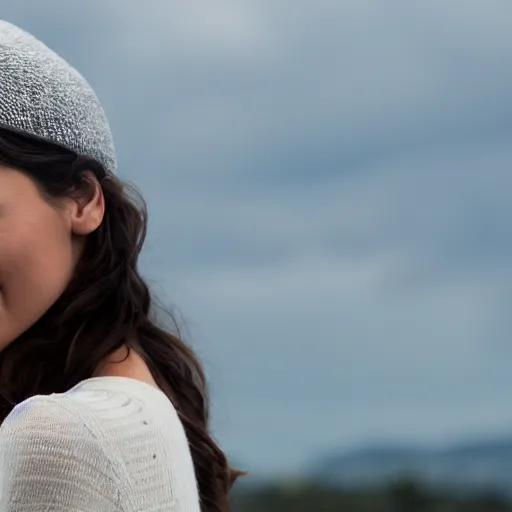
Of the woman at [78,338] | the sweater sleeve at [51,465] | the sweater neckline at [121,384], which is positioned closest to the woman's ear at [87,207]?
the woman at [78,338]

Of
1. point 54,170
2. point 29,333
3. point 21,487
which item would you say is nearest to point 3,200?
point 54,170

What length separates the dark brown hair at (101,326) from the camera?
2.18 m

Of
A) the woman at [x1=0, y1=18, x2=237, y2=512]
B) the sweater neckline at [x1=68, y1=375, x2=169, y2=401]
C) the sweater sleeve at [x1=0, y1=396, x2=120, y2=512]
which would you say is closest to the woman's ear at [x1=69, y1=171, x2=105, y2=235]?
the woman at [x1=0, y1=18, x2=237, y2=512]

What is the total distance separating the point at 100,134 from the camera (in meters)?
2.27

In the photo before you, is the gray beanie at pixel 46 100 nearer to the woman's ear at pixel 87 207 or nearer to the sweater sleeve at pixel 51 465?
the woman's ear at pixel 87 207

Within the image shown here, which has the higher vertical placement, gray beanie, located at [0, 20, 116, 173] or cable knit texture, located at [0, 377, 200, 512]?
gray beanie, located at [0, 20, 116, 173]

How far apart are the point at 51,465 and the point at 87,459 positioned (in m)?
0.05

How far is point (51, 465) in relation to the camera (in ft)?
6.33

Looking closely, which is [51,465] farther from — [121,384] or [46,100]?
[46,100]

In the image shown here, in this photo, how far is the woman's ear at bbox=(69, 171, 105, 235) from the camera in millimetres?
2199

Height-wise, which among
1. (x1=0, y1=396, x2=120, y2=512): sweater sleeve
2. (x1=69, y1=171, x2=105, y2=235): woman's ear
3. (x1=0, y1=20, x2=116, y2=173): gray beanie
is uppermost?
(x1=0, y1=20, x2=116, y2=173): gray beanie

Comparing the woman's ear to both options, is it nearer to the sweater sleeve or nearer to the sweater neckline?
the sweater neckline

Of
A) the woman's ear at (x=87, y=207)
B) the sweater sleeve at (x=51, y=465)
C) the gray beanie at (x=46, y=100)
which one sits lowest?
the sweater sleeve at (x=51, y=465)

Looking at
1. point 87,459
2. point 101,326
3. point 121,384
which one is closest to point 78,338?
point 101,326
